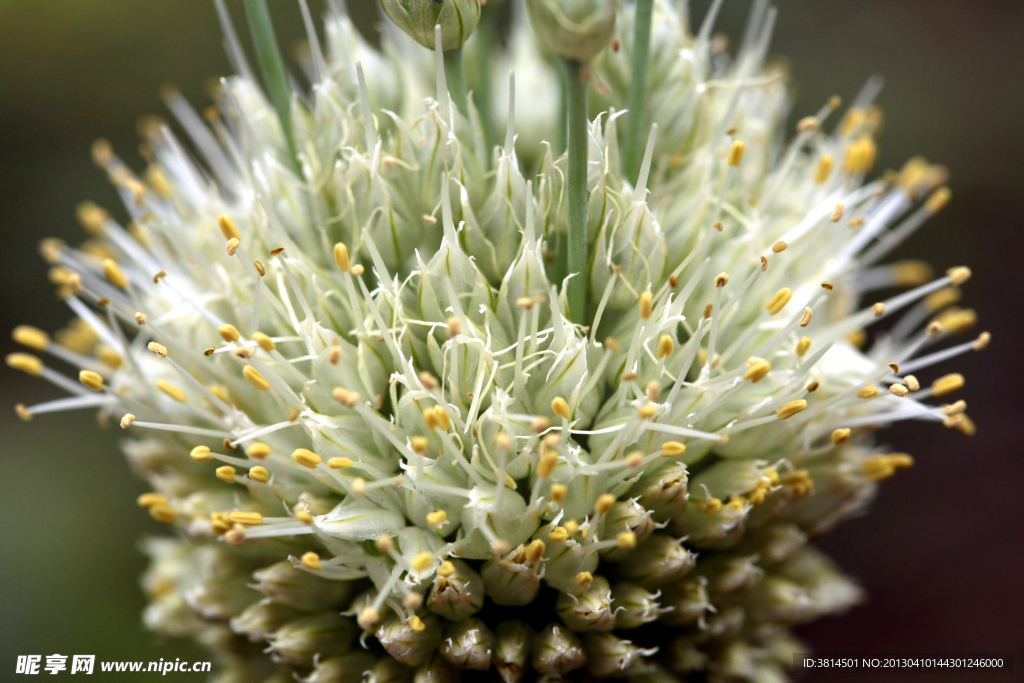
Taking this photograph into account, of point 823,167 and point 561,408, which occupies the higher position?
point 823,167

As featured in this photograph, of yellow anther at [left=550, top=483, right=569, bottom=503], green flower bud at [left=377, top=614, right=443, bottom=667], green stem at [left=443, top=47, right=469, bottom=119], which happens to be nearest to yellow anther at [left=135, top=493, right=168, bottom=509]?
green flower bud at [left=377, top=614, right=443, bottom=667]

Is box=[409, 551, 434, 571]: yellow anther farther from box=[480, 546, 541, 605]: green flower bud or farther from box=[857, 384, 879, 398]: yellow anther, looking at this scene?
box=[857, 384, 879, 398]: yellow anther

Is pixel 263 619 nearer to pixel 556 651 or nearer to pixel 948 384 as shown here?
pixel 556 651

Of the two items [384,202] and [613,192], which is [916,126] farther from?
[384,202]

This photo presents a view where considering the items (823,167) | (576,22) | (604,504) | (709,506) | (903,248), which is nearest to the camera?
(576,22)

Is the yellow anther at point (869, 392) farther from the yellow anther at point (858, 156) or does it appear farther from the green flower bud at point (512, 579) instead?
the green flower bud at point (512, 579)

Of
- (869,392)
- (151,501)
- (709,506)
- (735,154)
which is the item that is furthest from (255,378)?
(869,392)

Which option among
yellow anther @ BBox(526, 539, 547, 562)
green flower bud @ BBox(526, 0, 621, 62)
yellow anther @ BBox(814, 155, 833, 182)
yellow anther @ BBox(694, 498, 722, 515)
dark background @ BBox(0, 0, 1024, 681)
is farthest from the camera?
dark background @ BBox(0, 0, 1024, 681)

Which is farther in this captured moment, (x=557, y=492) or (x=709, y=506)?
(x=709, y=506)
